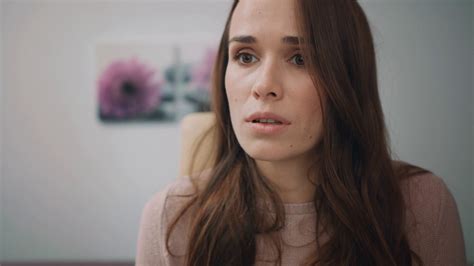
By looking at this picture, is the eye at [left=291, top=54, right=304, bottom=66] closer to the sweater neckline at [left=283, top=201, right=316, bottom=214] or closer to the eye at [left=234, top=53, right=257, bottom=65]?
the eye at [left=234, top=53, right=257, bottom=65]

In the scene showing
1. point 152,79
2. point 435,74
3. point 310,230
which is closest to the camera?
point 310,230

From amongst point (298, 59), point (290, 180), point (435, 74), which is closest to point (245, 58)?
point (298, 59)

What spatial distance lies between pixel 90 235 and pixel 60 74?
43.8 inches

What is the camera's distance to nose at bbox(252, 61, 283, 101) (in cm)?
76

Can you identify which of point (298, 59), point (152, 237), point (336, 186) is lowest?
point (152, 237)

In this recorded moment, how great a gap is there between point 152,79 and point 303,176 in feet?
6.39

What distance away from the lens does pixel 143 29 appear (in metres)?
2.62

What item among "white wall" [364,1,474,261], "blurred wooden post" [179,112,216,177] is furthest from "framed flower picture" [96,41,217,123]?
"blurred wooden post" [179,112,216,177]

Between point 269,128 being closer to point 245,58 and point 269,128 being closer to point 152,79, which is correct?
point 245,58

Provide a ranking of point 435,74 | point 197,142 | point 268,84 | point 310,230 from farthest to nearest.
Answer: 1. point 435,74
2. point 197,142
3. point 310,230
4. point 268,84

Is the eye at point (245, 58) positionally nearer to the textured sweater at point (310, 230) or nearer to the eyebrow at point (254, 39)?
the eyebrow at point (254, 39)

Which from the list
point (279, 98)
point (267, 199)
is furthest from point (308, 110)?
point (267, 199)

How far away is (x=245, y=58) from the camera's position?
0.85 m

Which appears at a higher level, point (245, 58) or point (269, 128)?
point (245, 58)
